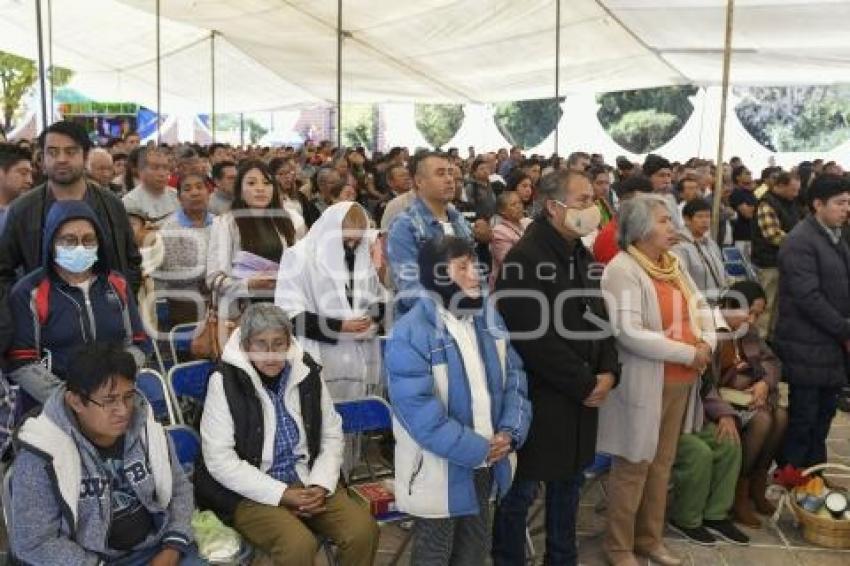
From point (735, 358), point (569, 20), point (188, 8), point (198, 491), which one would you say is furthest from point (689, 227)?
point (188, 8)

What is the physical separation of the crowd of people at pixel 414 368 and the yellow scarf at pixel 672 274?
0.01 metres

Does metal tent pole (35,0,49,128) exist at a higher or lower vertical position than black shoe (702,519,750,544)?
higher

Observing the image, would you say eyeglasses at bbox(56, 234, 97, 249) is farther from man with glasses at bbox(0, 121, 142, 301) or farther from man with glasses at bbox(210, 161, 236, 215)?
man with glasses at bbox(210, 161, 236, 215)

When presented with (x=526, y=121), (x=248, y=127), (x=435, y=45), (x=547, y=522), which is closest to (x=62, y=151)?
(x=547, y=522)

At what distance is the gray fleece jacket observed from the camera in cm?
237

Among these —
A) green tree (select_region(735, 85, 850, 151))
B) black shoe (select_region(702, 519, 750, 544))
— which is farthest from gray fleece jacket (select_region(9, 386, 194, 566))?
green tree (select_region(735, 85, 850, 151))

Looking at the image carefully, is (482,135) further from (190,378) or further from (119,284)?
(119,284)

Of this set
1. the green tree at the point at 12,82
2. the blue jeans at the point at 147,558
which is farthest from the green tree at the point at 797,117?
the blue jeans at the point at 147,558

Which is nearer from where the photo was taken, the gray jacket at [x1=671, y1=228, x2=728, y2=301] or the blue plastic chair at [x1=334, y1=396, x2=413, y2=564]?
the blue plastic chair at [x1=334, y1=396, x2=413, y2=564]

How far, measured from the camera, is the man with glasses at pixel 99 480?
2.38 m

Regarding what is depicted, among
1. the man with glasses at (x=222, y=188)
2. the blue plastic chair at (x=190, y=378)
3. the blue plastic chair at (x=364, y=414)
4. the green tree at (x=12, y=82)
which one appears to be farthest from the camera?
the green tree at (x=12, y=82)

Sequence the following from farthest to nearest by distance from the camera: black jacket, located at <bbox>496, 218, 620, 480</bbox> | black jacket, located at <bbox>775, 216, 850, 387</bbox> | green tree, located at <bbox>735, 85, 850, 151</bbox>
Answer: green tree, located at <bbox>735, 85, 850, 151</bbox>
black jacket, located at <bbox>775, 216, 850, 387</bbox>
black jacket, located at <bbox>496, 218, 620, 480</bbox>

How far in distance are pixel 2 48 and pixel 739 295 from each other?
15620 mm

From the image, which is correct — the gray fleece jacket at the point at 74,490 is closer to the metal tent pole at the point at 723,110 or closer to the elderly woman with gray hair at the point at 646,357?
the elderly woman with gray hair at the point at 646,357
